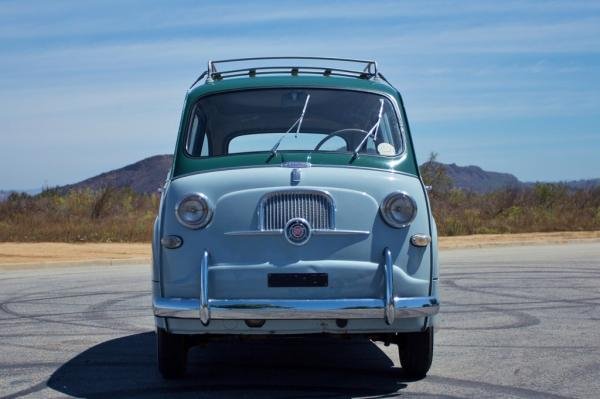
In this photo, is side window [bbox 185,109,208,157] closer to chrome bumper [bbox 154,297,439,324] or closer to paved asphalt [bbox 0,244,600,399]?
chrome bumper [bbox 154,297,439,324]

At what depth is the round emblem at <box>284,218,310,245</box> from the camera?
700 centimetres

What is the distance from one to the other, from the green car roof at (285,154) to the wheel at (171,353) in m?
1.16

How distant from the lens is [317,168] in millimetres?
7375

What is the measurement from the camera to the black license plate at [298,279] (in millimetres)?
6941

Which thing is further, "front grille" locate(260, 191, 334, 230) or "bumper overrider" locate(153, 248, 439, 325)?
"front grille" locate(260, 191, 334, 230)

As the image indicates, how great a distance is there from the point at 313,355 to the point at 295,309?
2.30 meters

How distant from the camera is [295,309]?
6.79 metres

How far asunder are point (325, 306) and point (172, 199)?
1326 millimetres

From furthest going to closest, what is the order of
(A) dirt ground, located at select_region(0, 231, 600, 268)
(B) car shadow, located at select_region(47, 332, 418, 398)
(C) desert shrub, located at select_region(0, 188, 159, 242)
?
(C) desert shrub, located at select_region(0, 188, 159, 242) < (A) dirt ground, located at select_region(0, 231, 600, 268) < (B) car shadow, located at select_region(47, 332, 418, 398)

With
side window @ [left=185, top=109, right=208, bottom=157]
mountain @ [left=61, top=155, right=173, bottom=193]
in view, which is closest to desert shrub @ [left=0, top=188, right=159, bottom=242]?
side window @ [left=185, top=109, right=208, bottom=157]

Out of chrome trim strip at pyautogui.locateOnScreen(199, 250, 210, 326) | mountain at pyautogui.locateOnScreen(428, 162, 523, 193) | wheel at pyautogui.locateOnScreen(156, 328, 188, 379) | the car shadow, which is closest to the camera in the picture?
chrome trim strip at pyautogui.locateOnScreen(199, 250, 210, 326)

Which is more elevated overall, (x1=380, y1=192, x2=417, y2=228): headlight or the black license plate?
(x1=380, y1=192, x2=417, y2=228): headlight

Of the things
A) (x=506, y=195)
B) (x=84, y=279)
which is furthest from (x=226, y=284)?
(x=506, y=195)

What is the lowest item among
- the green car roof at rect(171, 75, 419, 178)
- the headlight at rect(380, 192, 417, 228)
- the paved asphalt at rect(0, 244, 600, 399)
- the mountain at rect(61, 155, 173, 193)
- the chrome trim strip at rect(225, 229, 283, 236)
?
the paved asphalt at rect(0, 244, 600, 399)
